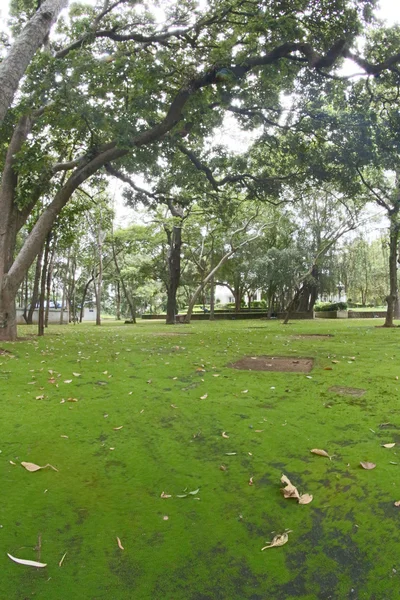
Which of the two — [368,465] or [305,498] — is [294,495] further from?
[368,465]

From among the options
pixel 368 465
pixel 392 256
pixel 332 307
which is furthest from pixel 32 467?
pixel 332 307

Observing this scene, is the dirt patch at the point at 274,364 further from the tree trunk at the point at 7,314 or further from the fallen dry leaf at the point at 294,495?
the tree trunk at the point at 7,314

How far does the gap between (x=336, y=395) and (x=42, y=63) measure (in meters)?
7.51

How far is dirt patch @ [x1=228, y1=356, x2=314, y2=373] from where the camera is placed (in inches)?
223

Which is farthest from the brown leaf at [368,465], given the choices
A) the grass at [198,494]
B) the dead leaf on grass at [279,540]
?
the dead leaf on grass at [279,540]

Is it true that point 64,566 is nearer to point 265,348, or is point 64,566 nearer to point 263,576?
point 263,576

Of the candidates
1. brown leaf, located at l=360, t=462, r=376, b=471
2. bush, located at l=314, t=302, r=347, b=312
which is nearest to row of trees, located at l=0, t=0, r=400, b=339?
brown leaf, located at l=360, t=462, r=376, b=471

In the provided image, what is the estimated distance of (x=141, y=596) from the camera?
169 cm

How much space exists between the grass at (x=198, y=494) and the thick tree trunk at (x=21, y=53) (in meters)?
3.80

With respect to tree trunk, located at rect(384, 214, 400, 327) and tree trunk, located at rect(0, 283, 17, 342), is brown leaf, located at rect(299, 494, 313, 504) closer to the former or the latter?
tree trunk, located at rect(0, 283, 17, 342)

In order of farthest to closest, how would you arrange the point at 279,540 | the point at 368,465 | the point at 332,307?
the point at 332,307
the point at 368,465
the point at 279,540

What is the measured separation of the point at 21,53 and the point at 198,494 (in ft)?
19.7

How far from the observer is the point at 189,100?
766cm

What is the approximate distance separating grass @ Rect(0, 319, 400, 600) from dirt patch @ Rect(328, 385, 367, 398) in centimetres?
11
